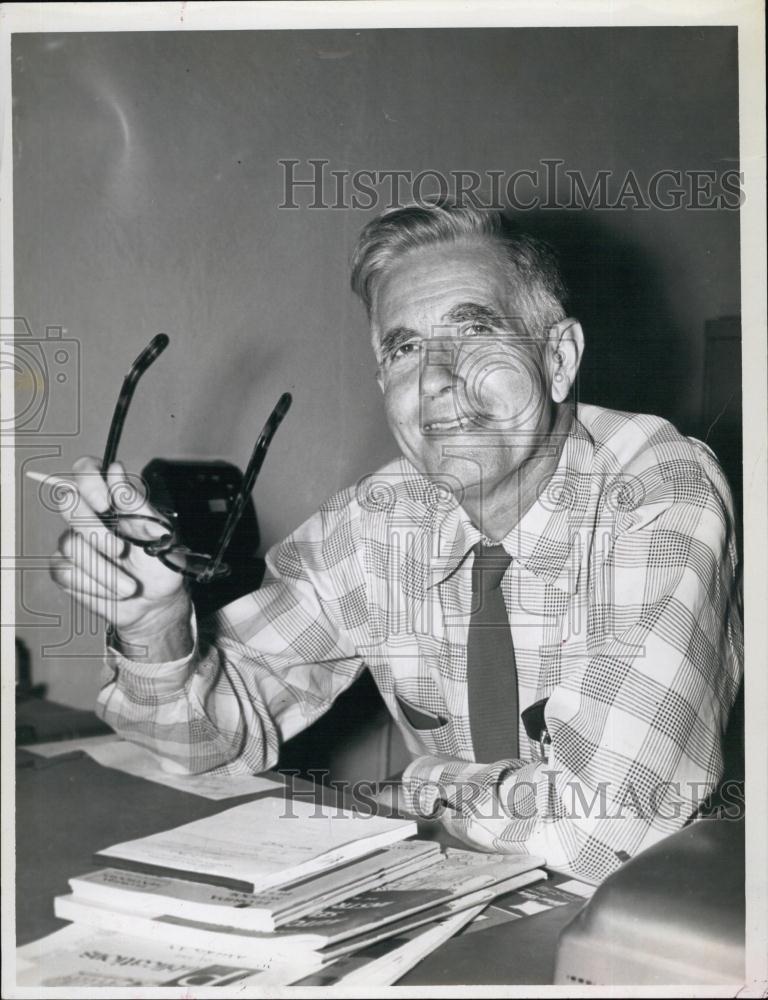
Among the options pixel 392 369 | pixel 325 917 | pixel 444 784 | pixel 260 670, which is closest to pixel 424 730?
pixel 444 784

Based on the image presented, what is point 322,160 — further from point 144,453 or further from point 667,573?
point 667,573

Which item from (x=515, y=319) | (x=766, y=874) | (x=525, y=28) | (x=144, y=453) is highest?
(x=525, y=28)

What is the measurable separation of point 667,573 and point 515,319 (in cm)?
33

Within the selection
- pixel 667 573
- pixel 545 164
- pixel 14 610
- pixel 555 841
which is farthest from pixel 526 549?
pixel 14 610

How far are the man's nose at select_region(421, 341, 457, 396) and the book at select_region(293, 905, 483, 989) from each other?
1.78ft

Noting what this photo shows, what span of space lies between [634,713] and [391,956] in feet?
1.10

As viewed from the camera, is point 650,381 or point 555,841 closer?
point 555,841

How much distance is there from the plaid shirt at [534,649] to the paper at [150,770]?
18mm

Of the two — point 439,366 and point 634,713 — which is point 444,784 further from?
point 439,366

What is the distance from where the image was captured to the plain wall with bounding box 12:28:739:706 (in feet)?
3.53

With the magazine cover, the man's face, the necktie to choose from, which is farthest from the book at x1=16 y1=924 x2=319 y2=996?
the man's face

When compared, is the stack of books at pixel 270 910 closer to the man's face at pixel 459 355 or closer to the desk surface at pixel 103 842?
the desk surface at pixel 103 842

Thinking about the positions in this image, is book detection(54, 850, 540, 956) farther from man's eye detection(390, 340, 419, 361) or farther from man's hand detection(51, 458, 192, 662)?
man's eye detection(390, 340, 419, 361)

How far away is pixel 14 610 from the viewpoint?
107 centimetres
